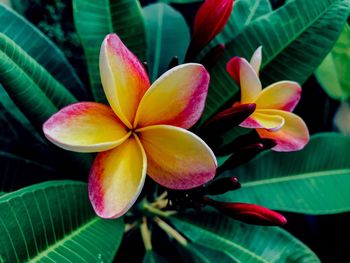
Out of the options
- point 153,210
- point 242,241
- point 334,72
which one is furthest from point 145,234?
point 334,72

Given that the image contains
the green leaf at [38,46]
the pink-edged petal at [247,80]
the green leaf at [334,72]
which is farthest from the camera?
the green leaf at [334,72]

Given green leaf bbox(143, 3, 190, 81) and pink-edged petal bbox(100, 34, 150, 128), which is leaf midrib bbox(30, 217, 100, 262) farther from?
green leaf bbox(143, 3, 190, 81)

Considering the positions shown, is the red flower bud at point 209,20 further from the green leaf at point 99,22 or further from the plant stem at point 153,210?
the plant stem at point 153,210

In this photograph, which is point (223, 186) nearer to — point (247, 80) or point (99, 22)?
point (247, 80)

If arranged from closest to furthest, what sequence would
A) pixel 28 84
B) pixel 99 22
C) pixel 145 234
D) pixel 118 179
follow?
pixel 118 179 < pixel 28 84 < pixel 99 22 < pixel 145 234

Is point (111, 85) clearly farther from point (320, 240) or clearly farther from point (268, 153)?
point (320, 240)

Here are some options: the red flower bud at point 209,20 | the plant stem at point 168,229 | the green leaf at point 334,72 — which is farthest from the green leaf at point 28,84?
the green leaf at point 334,72
